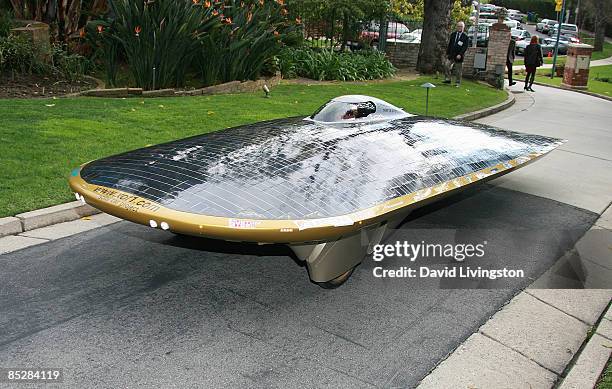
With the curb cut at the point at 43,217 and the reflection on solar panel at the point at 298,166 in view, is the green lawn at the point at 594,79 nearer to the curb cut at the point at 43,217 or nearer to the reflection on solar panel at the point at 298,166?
the reflection on solar panel at the point at 298,166

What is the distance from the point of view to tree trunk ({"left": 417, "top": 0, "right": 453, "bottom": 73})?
781 inches

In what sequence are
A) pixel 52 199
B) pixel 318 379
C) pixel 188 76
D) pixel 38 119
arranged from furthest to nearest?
1. pixel 188 76
2. pixel 38 119
3. pixel 52 199
4. pixel 318 379

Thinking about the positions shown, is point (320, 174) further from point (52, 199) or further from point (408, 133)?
point (52, 199)

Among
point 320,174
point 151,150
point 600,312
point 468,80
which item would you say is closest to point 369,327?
point 320,174

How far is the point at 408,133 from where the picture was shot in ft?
17.4

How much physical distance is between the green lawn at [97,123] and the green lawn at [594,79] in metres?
10.2

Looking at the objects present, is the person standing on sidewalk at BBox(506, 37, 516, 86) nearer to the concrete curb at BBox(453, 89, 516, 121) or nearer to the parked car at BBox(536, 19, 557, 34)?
the concrete curb at BBox(453, 89, 516, 121)

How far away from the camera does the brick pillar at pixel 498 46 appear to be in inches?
816

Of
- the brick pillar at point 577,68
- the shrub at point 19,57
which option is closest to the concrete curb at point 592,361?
the shrub at point 19,57

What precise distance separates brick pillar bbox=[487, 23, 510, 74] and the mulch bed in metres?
14.1

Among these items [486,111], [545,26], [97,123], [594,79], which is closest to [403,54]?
[486,111]

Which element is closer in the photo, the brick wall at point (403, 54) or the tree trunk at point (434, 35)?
the tree trunk at point (434, 35)

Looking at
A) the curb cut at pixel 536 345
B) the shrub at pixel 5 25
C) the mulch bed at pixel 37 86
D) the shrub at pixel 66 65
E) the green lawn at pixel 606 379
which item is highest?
the shrub at pixel 5 25

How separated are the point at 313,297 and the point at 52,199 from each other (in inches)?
116
